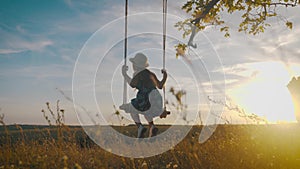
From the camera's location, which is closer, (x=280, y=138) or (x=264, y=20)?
(x=280, y=138)

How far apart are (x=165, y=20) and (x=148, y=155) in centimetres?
452

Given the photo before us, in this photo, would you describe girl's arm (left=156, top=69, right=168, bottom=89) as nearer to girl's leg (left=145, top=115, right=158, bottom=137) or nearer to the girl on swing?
the girl on swing

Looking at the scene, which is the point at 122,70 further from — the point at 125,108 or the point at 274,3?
the point at 274,3

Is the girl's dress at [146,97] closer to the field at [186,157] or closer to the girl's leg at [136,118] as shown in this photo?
the girl's leg at [136,118]

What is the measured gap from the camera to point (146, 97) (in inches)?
408

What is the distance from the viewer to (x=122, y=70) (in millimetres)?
10320

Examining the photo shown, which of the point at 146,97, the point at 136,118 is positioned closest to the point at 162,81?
the point at 146,97

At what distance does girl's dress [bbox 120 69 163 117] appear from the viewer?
1023 centimetres

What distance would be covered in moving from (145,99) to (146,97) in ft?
0.20

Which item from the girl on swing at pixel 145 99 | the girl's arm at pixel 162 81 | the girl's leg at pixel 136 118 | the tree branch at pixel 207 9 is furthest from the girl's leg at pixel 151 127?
the tree branch at pixel 207 9

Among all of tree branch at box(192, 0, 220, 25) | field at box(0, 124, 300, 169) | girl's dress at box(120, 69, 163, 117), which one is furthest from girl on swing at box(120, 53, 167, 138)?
tree branch at box(192, 0, 220, 25)

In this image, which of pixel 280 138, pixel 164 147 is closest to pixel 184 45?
pixel 280 138

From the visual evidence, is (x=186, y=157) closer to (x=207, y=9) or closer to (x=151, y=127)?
(x=151, y=127)

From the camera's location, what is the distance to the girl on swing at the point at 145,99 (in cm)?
1020
